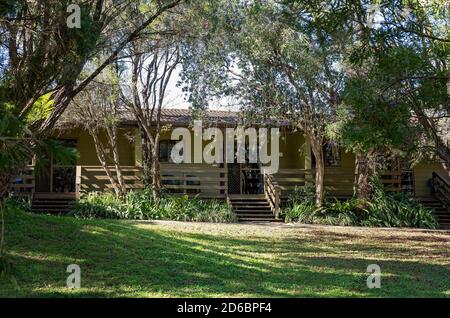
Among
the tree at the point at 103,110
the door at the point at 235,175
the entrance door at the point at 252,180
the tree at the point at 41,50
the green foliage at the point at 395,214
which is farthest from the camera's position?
the door at the point at 235,175

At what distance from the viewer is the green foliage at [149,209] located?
15328 mm

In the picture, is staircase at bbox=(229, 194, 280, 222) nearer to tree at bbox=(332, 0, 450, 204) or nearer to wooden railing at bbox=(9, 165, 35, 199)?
wooden railing at bbox=(9, 165, 35, 199)

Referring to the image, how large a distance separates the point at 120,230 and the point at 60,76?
486cm

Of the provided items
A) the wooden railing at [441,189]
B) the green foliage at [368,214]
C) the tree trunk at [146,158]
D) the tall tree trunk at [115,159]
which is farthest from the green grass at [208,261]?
the wooden railing at [441,189]

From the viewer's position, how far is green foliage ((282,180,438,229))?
625 inches

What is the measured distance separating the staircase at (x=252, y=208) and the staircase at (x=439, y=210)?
5861mm

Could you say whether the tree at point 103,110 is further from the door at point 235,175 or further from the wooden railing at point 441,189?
the wooden railing at point 441,189

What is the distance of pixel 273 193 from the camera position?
17406 millimetres

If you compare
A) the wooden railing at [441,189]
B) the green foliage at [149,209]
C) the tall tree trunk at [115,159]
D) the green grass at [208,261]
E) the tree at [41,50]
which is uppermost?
the tree at [41,50]

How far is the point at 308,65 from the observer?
1348 centimetres

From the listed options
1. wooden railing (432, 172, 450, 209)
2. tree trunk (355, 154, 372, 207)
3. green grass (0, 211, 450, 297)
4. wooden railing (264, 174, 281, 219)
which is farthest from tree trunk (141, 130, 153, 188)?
wooden railing (432, 172, 450, 209)

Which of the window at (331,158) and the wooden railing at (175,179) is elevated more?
the window at (331,158)
